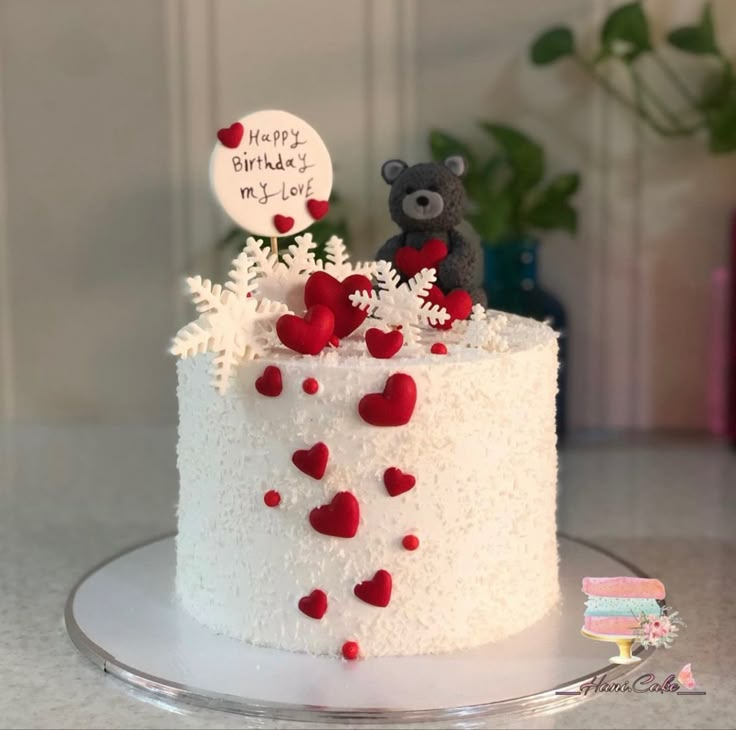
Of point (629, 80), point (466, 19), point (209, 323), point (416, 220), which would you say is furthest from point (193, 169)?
point (209, 323)

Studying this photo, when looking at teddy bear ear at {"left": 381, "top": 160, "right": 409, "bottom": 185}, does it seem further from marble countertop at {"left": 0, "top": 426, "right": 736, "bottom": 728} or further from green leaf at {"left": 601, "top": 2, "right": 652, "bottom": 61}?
green leaf at {"left": 601, "top": 2, "right": 652, "bottom": 61}

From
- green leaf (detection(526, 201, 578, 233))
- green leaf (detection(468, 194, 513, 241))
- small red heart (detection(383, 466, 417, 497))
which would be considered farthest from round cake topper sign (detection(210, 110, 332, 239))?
green leaf (detection(526, 201, 578, 233))

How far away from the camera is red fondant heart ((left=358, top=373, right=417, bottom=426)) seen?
3.99 feet

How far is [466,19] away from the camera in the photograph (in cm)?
237

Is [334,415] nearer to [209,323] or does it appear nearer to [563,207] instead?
[209,323]

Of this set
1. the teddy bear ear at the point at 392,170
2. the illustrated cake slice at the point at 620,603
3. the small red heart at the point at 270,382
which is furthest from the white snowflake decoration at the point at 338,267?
the illustrated cake slice at the point at 620,603

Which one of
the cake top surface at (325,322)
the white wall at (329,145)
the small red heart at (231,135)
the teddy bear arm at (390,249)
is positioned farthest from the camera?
the white wall at (329,145)

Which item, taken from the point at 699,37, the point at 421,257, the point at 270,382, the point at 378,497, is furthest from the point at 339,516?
the point at 699,37

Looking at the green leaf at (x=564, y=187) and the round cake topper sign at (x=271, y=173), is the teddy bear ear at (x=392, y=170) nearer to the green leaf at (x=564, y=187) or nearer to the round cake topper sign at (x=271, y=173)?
the round cake topper sign at (x=271, y=173)

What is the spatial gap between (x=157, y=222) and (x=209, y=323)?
130 cm

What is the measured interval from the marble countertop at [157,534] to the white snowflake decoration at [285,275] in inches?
19.2

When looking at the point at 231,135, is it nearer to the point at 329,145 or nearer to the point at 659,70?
the point at 329,145

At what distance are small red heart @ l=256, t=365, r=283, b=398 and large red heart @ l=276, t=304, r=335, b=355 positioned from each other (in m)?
0.04

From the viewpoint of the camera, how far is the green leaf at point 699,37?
7.34ft
